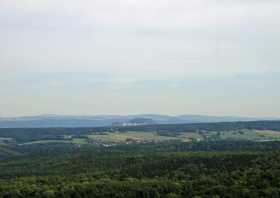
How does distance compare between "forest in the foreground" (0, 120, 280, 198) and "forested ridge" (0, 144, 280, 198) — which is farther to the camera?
"forested ridge" (0, 144, 280, 198)

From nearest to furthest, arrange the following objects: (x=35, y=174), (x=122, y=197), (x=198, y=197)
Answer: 1. (x=198, y=197)
2. (x=122, y=197)
3. (x=35, y=174)

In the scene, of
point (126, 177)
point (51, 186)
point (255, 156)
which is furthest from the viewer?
point (255, 156)

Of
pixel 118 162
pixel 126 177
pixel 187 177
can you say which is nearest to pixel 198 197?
pixel 187 177

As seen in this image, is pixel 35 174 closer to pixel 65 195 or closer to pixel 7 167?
pixel 7 167

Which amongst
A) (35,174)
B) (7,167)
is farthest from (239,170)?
(7,167)

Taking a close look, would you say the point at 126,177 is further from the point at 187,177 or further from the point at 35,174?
the point at 35,174

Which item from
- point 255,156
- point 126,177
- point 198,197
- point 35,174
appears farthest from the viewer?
point 35,174

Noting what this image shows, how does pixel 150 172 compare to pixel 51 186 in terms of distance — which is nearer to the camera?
pixel 51 186

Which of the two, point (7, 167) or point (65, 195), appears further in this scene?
point (7, 167)

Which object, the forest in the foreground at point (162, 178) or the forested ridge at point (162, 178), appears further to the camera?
the forested ridge at point (162, 178)
